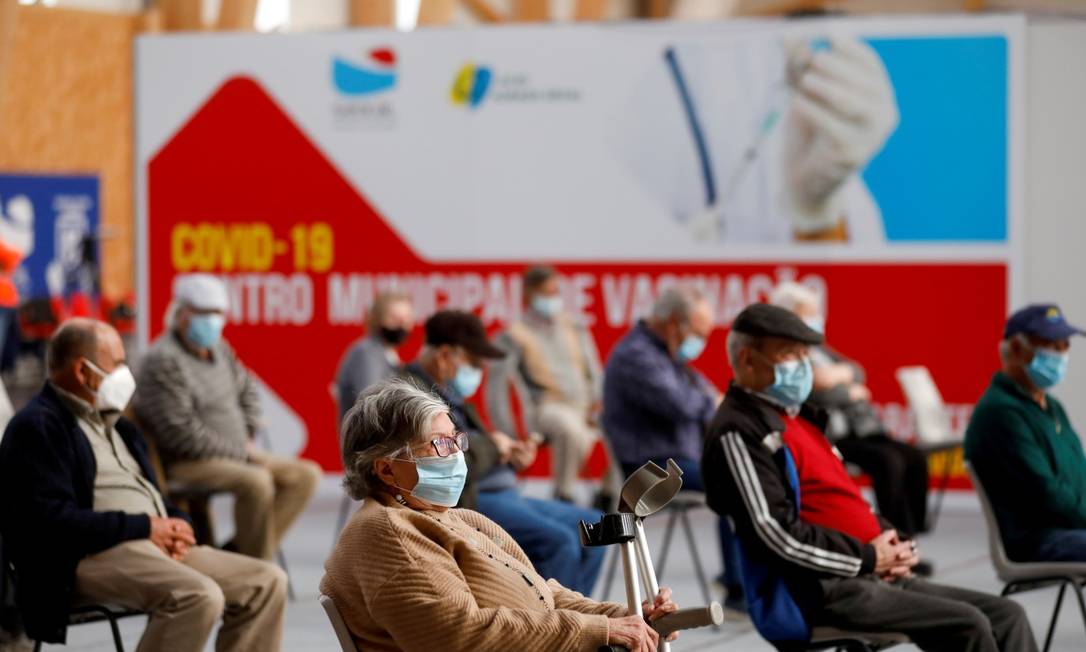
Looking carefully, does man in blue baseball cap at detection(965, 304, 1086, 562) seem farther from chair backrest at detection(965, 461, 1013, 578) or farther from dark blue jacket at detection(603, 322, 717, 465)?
dark blue jacket at detection(603, 322, 717, 465)

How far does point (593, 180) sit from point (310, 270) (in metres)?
1.61

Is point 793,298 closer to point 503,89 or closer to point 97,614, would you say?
point 503,89

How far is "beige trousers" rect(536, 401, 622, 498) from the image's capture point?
26.4 ft

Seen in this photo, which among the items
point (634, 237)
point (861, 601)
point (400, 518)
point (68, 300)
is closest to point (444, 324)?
point (861, 601)

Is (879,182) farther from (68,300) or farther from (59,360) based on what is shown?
(68,300)

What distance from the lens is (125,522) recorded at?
4352 mm

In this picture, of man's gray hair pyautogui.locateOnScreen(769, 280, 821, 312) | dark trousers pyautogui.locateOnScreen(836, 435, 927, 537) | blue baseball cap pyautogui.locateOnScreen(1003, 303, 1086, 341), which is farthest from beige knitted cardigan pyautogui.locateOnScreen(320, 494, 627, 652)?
dark trousers pyautogui.locateOnScreen(836, 435, 927, 537)

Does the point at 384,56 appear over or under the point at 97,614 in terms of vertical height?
over

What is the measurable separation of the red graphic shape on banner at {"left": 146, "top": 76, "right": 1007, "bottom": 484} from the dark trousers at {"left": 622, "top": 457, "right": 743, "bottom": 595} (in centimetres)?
232

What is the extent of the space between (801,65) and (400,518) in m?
6.01

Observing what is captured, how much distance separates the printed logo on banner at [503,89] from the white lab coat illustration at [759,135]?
1.10ft

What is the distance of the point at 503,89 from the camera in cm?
887

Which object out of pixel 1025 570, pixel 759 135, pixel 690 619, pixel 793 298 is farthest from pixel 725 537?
pixel 690 619

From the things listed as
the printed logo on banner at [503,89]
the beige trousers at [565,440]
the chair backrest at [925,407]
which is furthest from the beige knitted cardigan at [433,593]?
the printed logo on banner at [503,89]
